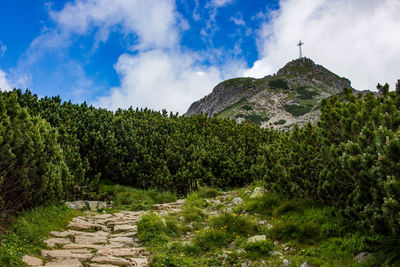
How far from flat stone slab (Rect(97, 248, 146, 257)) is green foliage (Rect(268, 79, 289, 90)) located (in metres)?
96.2

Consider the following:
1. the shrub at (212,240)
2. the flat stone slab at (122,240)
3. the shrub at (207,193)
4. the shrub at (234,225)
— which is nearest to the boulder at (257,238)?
the shrub at (234,225)

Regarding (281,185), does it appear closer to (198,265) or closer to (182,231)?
(182,231)

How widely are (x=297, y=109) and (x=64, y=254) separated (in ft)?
235

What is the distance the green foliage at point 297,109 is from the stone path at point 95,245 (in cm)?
6441

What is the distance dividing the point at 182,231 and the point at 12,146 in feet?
14.2

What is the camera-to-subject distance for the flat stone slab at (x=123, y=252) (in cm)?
556

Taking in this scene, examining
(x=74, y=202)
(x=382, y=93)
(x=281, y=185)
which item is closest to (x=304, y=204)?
(x=281, y=185)

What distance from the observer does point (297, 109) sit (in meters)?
71.0

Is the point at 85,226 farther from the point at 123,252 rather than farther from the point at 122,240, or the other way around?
the point at 123,252

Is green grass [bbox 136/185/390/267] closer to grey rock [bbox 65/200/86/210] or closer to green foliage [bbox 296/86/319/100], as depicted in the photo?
grey rock [bbox 65/200/86/210]

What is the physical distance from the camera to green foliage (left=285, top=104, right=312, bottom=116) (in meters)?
67.4

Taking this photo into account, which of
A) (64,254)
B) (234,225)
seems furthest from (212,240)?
(64,254)

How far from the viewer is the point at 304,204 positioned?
267 inches

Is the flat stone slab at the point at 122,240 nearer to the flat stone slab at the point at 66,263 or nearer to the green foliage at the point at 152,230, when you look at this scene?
the green foliage at the point at 152,230
